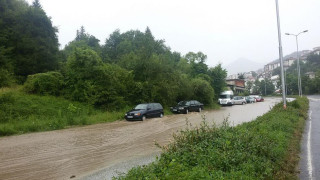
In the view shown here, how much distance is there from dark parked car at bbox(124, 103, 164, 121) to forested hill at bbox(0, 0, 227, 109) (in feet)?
8.65

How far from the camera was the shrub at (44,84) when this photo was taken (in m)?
20.6

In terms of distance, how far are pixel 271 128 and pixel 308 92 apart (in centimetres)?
7435

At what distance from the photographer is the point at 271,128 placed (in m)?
9.84

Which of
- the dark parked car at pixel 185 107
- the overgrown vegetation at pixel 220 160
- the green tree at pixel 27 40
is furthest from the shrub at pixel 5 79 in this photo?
the overgrown vegetation at pixel 220 160

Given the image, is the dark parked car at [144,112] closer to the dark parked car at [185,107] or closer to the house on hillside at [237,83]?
the dark parked car at [185,107]

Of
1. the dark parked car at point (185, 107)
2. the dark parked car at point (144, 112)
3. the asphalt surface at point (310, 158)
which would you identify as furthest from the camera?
the dark parked car at point (185, 107)

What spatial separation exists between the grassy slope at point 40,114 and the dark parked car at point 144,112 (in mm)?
1258

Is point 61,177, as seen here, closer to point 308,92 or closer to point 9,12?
point 9,12

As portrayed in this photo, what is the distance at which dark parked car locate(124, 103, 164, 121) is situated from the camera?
19.9 meters

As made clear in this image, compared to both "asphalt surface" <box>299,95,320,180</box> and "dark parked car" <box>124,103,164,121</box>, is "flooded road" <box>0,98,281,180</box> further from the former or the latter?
"dark parked car" <box>124,103,164,121</box>

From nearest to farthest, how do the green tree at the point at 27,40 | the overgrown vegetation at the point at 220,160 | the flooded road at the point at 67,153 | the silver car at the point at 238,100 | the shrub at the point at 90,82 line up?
the overgrown vegetation at the point at 220,160 < the flooded road at the point at 67,153 < the shrub at the point at 90,82 < the green tree at the point at 27,40 < the silver car at the point at 238,100

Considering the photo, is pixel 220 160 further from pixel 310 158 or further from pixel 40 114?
pixel 40 114

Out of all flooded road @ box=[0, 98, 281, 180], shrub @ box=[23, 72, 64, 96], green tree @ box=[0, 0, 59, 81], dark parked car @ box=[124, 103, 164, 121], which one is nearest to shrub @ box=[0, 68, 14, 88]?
shrub @ box=[23, 72, 64, 96]

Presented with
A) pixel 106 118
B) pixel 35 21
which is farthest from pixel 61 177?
pixel 35 21
